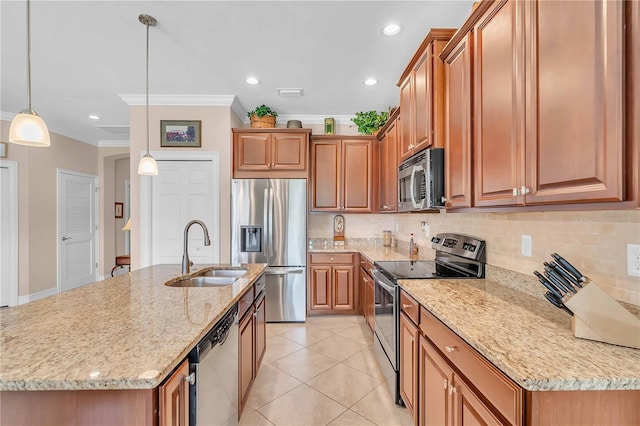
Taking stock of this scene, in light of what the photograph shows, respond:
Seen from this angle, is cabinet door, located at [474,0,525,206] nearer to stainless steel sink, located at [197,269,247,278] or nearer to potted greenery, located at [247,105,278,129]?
stainless steel sink, located at [197,269,247,278]

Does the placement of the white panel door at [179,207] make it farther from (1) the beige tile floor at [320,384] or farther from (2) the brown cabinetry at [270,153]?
(1) the beige tile floor at [320,384]

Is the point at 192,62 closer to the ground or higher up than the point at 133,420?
higher up

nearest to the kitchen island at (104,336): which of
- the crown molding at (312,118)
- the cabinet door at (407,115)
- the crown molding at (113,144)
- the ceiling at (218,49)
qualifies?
the cabinet door at (407,115)

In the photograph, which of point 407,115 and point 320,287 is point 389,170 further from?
point 320,287

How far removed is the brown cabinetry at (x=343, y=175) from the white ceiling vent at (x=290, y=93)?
65 cm

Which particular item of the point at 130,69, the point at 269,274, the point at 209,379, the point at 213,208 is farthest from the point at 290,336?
the point at 130,69

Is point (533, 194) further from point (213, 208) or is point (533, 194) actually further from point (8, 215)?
point (8, 215)

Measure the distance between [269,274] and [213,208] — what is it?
1041mm

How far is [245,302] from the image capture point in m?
1.81

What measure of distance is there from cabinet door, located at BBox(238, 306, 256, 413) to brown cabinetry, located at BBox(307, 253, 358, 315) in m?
1.60

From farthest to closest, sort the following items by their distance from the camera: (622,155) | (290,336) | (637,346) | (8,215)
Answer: (8,215)
(290,336)
(637,346)
(622,155)

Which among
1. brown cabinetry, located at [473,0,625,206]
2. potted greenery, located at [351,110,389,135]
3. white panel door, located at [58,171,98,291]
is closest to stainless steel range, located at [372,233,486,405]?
brown cabinetry, located at [473,0,625,206]

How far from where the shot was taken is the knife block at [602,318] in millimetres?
915

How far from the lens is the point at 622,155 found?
2.57ft
